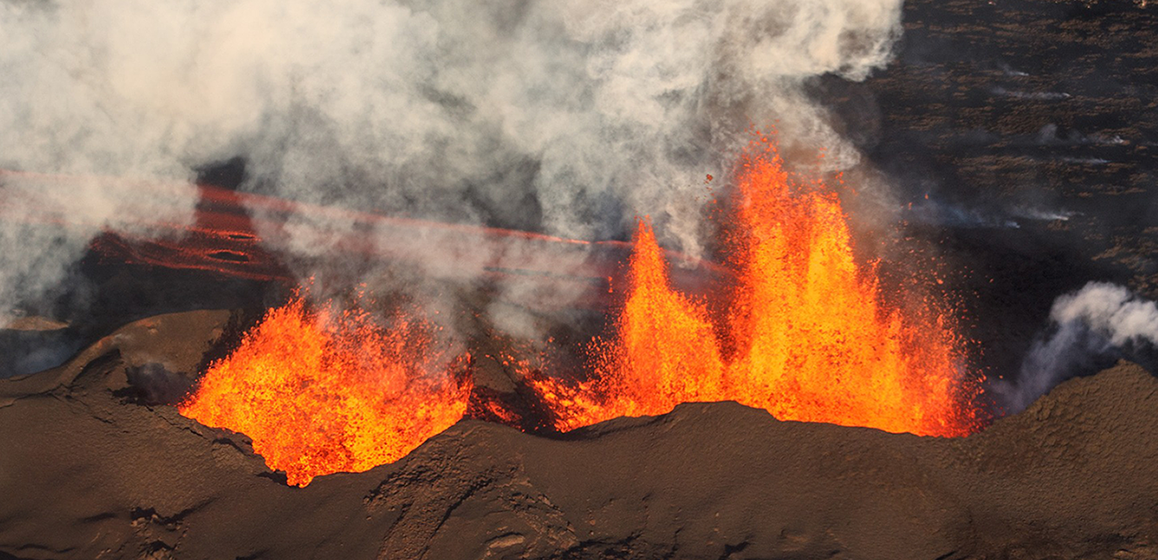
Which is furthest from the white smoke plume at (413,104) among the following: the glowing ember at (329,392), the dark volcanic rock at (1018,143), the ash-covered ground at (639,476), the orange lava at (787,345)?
the ash-covered ground at (639,476)

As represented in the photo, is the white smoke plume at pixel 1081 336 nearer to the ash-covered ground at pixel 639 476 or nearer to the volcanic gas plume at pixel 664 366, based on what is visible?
the ash-covered ground at pixel 639 476

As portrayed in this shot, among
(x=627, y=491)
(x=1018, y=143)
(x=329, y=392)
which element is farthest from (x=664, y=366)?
(x=1018, y=143)

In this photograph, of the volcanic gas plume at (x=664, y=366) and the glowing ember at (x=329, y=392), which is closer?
the volcanic gas plume at (x=664, y=366)

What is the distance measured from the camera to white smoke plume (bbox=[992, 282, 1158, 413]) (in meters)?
7.06

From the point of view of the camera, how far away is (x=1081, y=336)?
24.3 feet

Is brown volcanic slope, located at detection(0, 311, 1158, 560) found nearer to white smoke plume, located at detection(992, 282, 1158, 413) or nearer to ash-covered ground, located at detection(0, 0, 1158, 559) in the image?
ash-covered ground, located at detection(0, 0, 1158, 559)

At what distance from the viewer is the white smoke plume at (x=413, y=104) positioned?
32.9 ft

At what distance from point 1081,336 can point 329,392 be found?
8166 mm

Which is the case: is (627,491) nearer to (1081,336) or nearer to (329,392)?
(329,392)

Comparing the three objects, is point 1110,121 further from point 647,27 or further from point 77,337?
point 77,337

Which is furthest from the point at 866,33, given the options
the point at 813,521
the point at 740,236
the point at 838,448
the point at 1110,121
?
the point at 813,521

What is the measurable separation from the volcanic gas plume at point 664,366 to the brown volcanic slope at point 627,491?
3.44 ft

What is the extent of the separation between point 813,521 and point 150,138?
33.8 ft

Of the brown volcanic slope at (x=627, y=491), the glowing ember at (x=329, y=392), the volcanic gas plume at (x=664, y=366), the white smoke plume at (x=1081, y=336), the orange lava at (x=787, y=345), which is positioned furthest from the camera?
the glowing ember at (x=329, y=392)
